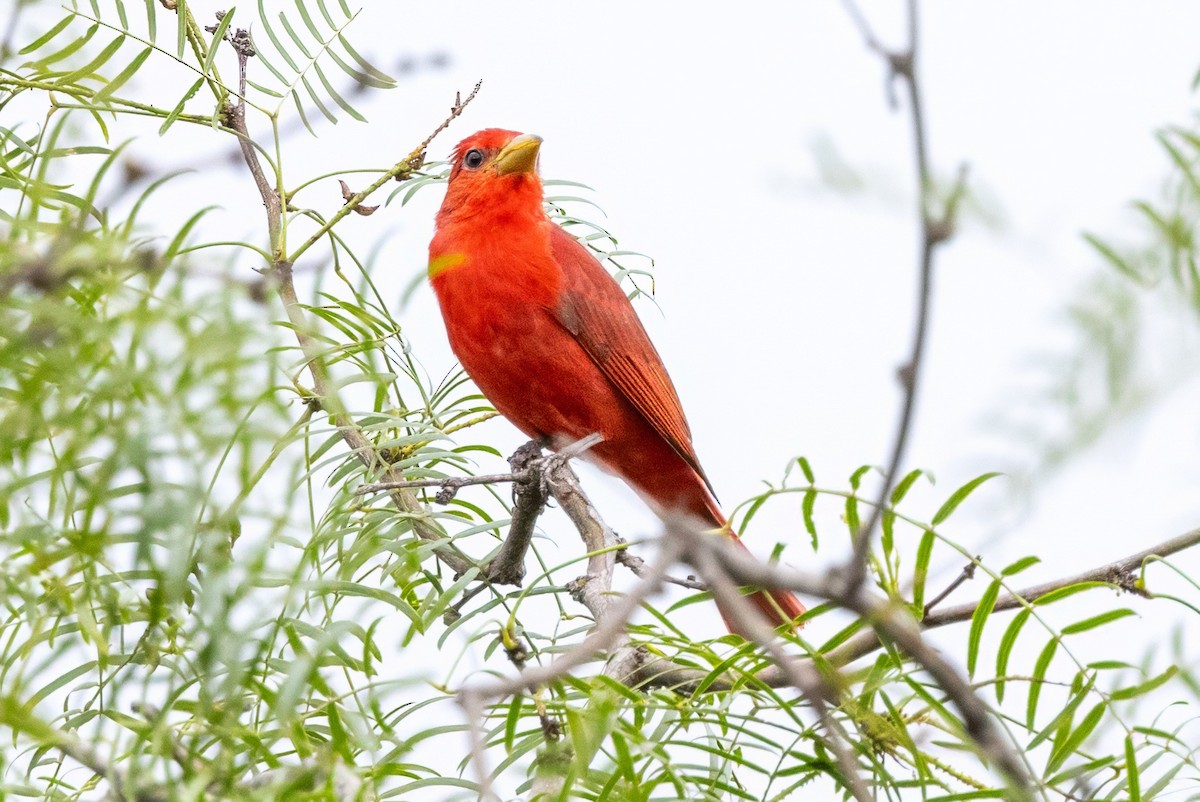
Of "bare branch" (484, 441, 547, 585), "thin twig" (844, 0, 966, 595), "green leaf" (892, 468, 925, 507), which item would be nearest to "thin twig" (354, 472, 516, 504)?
"bare branch" (484, 441, 547, 585)

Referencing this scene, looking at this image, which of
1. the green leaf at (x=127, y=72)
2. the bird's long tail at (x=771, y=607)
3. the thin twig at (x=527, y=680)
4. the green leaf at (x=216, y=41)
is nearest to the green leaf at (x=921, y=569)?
the thin twig at (x=527, y=680)

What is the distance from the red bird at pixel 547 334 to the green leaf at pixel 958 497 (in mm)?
2343

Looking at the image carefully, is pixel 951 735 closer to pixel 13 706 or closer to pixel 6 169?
pixel 13 706

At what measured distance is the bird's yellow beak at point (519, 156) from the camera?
16.0 ft

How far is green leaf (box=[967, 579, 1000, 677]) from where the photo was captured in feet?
5.64

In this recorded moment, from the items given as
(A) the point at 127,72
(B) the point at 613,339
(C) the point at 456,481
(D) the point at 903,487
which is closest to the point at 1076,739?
(D) the point at 903,487

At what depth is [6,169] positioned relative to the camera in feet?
7.52

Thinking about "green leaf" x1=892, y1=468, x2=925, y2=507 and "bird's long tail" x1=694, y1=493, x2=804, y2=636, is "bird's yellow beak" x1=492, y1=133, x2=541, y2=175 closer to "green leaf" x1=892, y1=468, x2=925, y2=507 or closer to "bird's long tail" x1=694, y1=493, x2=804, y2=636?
"bird's long tail" x1=694, y1=493, x2=804, y2=636

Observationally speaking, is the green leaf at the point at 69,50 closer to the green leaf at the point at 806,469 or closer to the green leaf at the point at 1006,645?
the green leaf at the point at 806,469

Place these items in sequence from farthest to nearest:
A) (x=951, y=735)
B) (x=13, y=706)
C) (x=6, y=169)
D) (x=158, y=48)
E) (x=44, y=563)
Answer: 1. (x=158, y=48)
2. (x=6, y=169)
3. (x=951, y=735)
4. (x=44, y=563)
5. (x=13, y=706)

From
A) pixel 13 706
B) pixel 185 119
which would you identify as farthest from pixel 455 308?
pixel 13 706

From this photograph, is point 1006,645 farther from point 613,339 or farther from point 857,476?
point 613,339

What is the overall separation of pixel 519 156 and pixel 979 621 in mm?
3406

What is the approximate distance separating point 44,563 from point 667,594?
1331mm
